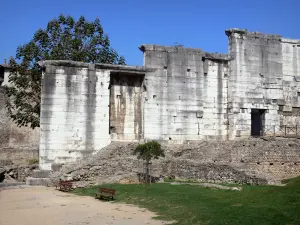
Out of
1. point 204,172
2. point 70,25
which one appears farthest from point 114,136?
point 70,25

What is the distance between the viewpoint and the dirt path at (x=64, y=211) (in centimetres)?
1170

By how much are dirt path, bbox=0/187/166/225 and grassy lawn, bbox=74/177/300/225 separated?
32.6 inches

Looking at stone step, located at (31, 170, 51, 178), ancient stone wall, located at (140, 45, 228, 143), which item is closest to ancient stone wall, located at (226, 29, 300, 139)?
ancient stone wall, located at (140, 45, 228, 143)

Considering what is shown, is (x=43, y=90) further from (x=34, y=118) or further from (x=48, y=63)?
(x=34, y=118)

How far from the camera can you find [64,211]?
13.4m

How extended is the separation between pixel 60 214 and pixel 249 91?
1638cm

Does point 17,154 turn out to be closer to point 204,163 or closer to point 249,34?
point 204,163

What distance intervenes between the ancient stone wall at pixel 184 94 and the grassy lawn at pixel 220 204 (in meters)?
7.81

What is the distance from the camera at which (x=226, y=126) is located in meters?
Result: 25.8

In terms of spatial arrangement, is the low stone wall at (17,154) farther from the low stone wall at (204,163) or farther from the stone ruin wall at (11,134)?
the low stone wall at (204,163)

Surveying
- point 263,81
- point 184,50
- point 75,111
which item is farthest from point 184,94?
point 75,111

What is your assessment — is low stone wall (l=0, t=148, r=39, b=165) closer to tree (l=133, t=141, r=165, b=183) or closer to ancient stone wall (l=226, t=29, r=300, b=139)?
tree (l=133, t=141, r=165, b=183)

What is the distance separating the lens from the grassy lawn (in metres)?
10.1

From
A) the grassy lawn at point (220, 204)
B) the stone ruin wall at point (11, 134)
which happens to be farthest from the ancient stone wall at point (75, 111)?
the stone ruin wall at point (11, 134)
